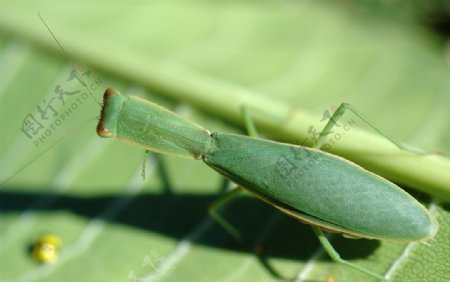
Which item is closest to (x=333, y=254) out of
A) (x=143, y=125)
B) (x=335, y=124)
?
(x=335, y=124)

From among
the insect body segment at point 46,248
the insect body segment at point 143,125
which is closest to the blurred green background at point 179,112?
the insect body segment at point 46,248

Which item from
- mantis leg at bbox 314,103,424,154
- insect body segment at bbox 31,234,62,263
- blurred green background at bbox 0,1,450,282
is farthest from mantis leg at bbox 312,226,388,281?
insect body segment at bbox 31,234,62,263

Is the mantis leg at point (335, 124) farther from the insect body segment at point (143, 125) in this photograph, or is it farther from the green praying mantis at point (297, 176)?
the insect body segment at point (143, 125)

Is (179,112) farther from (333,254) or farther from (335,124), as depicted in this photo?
(333,254)

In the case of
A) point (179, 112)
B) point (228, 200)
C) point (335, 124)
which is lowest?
point (228, 200)

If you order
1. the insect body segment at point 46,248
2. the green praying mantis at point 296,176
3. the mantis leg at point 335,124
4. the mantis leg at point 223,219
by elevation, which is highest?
the mantis leg at point 335,124

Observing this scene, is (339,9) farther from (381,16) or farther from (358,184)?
(358,184)

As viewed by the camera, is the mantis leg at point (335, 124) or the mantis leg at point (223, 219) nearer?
the mantis leg at point (335, 124)
